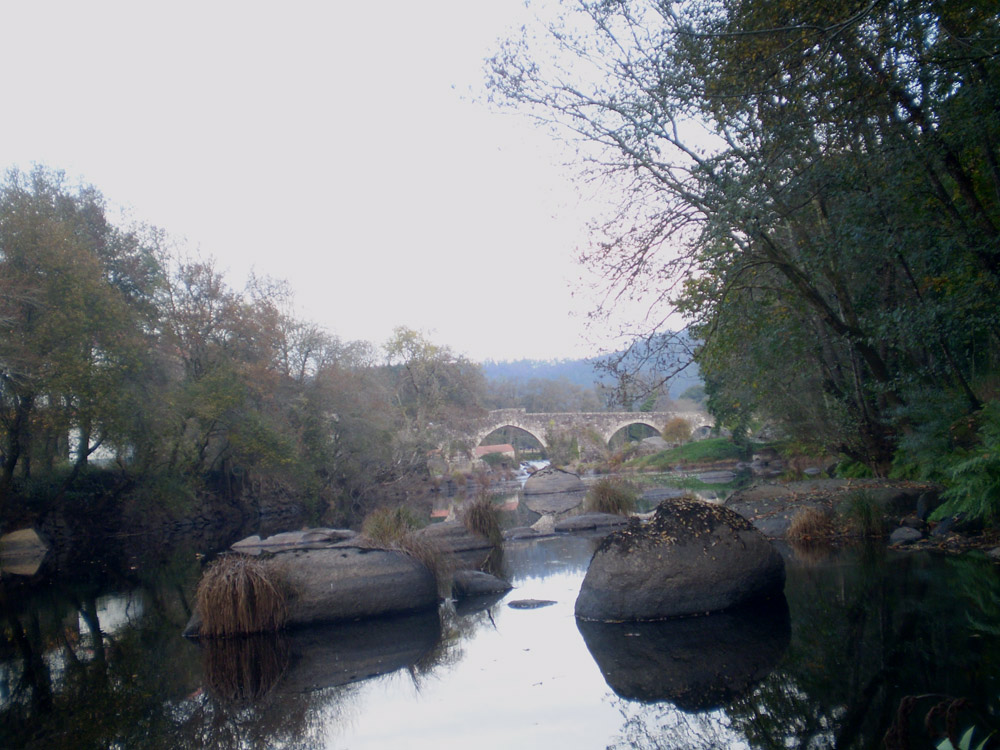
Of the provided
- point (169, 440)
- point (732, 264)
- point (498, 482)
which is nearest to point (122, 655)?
point (732, 264)

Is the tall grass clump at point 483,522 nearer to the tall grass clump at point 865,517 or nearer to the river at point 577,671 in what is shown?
the river at point 577,671

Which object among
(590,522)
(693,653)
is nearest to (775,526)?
(590,522)

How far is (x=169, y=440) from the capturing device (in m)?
28.0

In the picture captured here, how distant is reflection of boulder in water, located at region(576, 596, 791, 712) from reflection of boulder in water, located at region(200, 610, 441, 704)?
200 centimetres

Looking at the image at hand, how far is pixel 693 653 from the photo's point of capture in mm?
6895

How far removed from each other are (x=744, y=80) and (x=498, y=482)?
41.3 m

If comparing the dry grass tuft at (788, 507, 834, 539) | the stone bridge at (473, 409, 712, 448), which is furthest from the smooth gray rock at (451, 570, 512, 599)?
the stone bridge at (473, 409, 712, 448)

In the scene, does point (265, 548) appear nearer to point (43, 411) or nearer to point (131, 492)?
point (43, 411)

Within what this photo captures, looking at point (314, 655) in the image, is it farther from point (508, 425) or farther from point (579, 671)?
point (508, 425)

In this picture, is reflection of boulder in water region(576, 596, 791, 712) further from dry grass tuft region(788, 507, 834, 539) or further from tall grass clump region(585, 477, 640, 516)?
tall grass clump region(585, 477, 640, 516)

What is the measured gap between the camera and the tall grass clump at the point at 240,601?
945 cm

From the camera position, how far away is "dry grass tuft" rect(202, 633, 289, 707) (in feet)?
23.1

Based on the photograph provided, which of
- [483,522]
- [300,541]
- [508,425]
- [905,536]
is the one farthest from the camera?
[508,425]

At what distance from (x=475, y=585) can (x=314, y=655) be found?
129 inches
